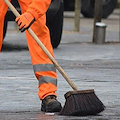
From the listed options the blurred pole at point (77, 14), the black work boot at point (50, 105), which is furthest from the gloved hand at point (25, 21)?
the blurred pole at point (77, 14)

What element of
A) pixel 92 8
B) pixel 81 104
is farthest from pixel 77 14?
pixel 81 104

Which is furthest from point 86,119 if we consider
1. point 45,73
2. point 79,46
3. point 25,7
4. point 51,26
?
point 79,46

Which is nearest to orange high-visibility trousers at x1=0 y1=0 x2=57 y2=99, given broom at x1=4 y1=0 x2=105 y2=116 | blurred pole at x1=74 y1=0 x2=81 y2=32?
broom at x1=4 y1=0 x2=105 y2=116

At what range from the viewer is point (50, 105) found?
625 cm

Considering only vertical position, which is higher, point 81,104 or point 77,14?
point 81,104

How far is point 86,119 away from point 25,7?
1.15 meters

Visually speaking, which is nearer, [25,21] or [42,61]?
[25,21]

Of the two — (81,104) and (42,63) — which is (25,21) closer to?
(42,63)

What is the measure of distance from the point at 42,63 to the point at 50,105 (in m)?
0.36

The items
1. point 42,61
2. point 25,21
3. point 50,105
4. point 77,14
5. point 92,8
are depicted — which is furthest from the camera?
point 92,8

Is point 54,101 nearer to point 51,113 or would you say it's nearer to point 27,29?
point 51,113

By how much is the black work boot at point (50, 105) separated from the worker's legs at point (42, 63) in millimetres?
41

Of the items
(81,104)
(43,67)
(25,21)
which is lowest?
(81,104)

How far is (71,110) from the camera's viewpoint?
5.97m
